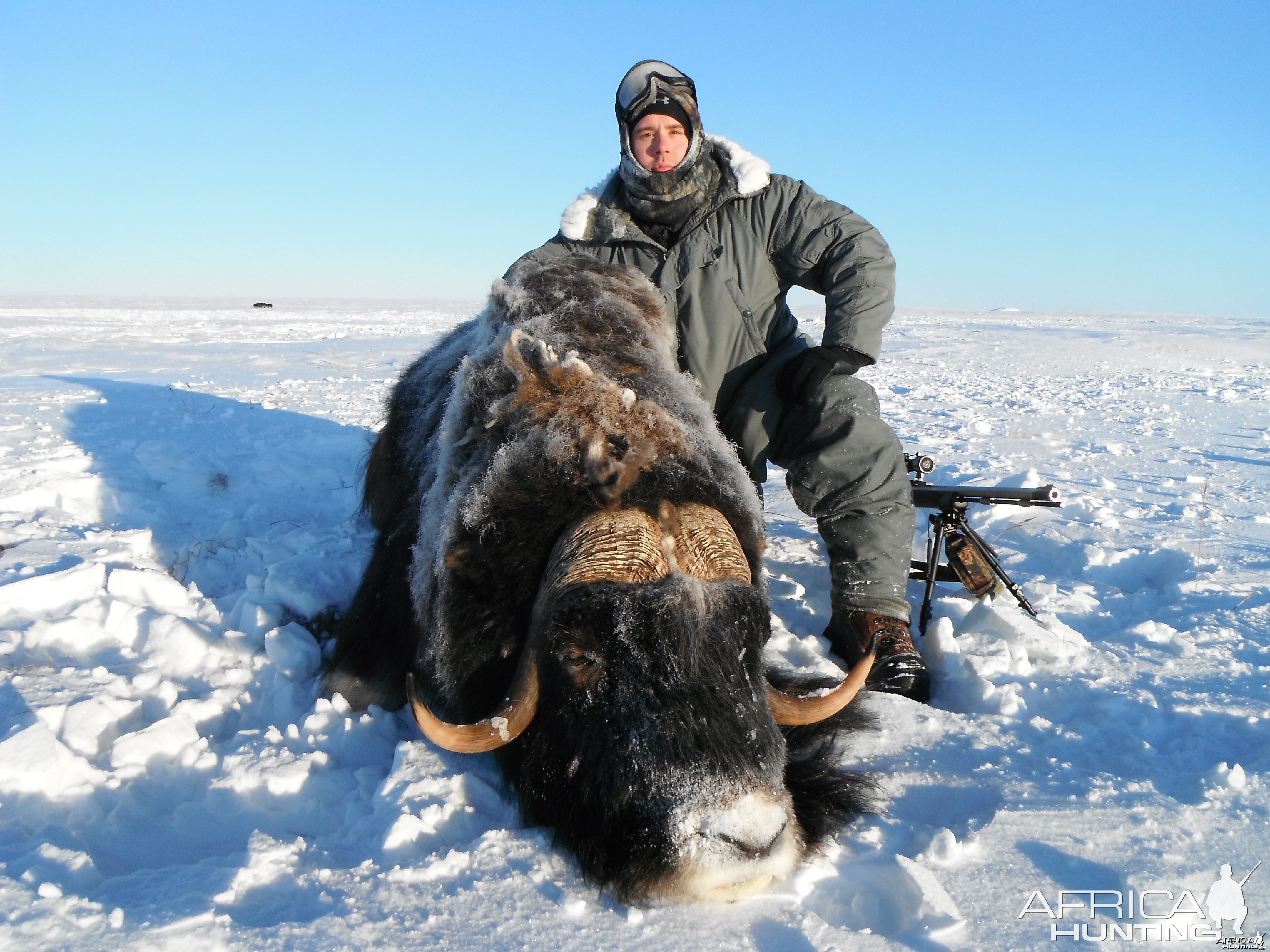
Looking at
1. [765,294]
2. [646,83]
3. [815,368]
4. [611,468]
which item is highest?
[646,83]

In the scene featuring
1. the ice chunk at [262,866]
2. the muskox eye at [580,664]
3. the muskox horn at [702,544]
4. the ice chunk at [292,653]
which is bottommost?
the ice chunk at [292,653]

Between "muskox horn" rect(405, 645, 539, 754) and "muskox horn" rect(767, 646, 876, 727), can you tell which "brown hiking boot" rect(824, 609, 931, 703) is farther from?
"muskox horn" rect(405, 645, 539, 754)

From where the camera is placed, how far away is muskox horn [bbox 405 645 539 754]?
184 cm

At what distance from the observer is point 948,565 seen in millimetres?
3740

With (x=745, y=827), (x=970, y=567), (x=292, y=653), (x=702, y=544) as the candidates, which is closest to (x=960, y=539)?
(x=970, y=567)

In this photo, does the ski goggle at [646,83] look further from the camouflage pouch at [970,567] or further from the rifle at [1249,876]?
the rifle at [1249,876]

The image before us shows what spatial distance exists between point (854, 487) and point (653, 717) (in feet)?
5.92

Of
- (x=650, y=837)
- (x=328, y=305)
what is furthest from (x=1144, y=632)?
(x=328, y=305)

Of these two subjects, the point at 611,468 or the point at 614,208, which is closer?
the point at 611,468

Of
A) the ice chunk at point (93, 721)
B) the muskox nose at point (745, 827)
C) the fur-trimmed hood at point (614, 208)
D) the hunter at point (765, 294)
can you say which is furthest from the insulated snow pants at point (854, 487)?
the ice chunk at point (93, 721)

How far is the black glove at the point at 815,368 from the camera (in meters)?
3.25

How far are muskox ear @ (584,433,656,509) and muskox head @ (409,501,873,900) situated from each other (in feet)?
0.17

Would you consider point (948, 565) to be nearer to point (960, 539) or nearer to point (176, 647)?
point (960, 539)

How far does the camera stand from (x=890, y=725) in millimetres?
2555
